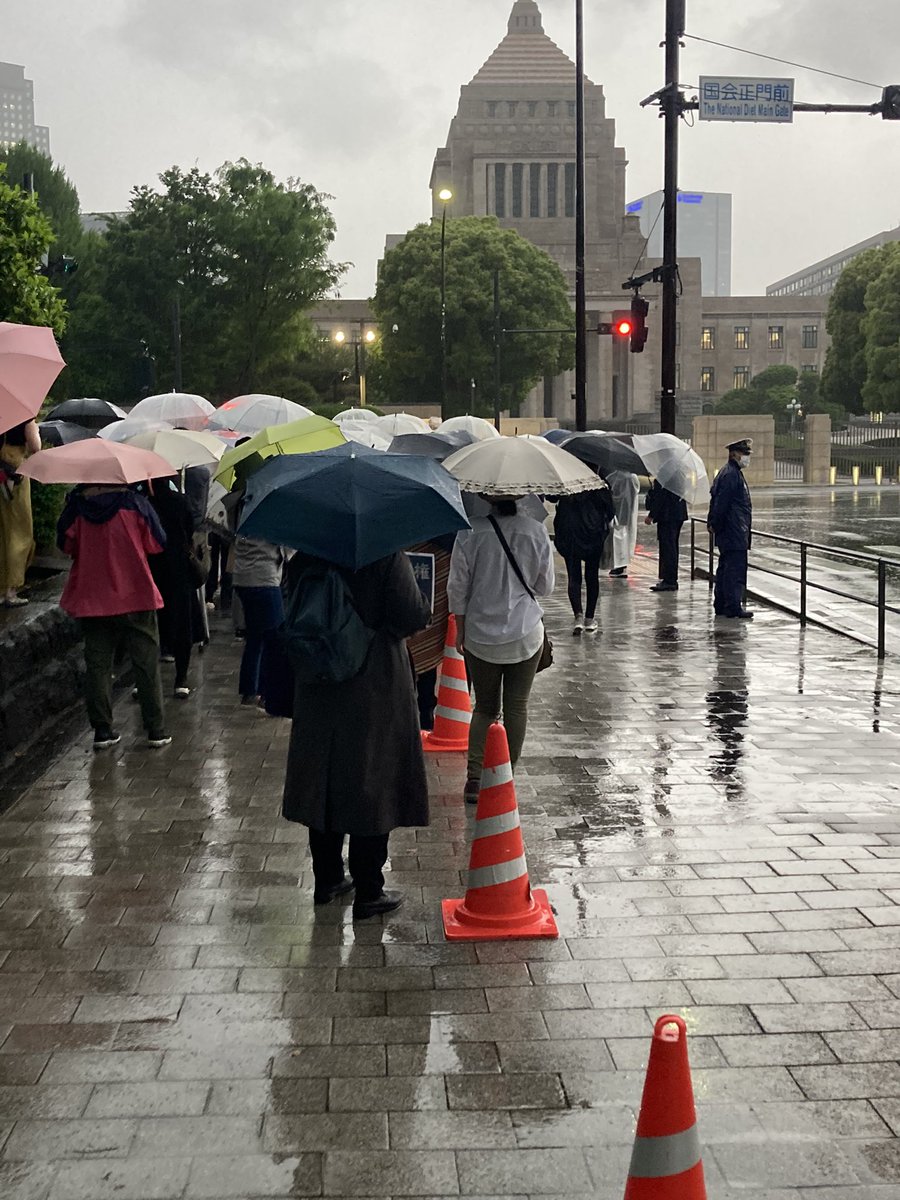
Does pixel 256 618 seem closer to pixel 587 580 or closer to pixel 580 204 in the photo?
pixel 587 580

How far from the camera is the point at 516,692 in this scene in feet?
23.3

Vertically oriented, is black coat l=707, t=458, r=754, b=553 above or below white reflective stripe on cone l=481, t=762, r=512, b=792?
above

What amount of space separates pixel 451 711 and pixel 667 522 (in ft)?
27.4

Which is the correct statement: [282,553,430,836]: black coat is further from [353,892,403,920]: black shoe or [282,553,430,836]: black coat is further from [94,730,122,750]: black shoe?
[94,730,122,750]: black shoe

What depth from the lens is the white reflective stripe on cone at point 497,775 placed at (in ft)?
17.9

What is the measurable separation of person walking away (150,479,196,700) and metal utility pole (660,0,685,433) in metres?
9.48

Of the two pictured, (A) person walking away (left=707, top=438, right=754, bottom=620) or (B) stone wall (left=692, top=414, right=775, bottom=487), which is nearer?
(A) person walking away (left=707, top=438, right=754, bottom=620)

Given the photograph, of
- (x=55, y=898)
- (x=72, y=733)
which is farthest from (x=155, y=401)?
(x=55, y=898)

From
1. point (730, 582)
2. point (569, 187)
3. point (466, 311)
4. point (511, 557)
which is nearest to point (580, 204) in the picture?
point (730, 582)

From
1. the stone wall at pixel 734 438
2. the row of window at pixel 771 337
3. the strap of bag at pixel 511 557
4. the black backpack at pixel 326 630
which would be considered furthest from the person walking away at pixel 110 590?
the row of window at pixel 771 337

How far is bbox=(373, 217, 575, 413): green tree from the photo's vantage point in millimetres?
65250

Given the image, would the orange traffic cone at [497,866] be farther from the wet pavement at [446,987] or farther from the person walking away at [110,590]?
the person walking away at [110,590]

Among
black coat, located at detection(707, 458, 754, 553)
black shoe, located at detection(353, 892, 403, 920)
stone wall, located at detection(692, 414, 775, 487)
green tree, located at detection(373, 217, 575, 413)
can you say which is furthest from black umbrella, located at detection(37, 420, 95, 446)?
green tree, located at detection(373, 217, 575, 413)

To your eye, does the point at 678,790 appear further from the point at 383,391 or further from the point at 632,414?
the point at 632,414
